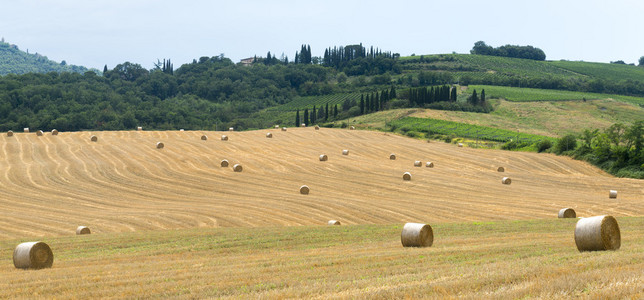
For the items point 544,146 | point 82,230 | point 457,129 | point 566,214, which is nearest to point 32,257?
point 82,230

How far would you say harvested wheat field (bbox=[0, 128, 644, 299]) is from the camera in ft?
40.8

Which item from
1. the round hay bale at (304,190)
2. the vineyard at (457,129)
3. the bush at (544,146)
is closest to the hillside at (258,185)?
the round hay bale at (304,190)

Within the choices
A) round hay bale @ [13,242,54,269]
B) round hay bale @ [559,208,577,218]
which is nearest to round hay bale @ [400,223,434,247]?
round hay bale @ [13,242,54,269]

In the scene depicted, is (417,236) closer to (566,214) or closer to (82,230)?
(566,214)

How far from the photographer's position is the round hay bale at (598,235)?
1487 cm

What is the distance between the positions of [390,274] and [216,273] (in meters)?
3.90

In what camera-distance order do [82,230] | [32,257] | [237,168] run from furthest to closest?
[237,168], [82,230], [32,257]

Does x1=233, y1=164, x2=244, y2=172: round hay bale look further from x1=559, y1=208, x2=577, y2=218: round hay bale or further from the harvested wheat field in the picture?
x1=559, y1=208, x2=577, y2=218: round hay bale

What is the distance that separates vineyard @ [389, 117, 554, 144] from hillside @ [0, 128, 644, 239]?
22.0m

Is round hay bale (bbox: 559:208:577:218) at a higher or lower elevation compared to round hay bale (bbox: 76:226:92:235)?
higher

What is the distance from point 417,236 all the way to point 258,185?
81.6 ft

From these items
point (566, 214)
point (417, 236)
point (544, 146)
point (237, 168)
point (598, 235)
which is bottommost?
point (544, 146)

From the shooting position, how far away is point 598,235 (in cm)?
1484

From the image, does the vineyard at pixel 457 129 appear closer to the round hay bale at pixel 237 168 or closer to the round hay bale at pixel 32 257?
the round hay bale at pixel 237 168
